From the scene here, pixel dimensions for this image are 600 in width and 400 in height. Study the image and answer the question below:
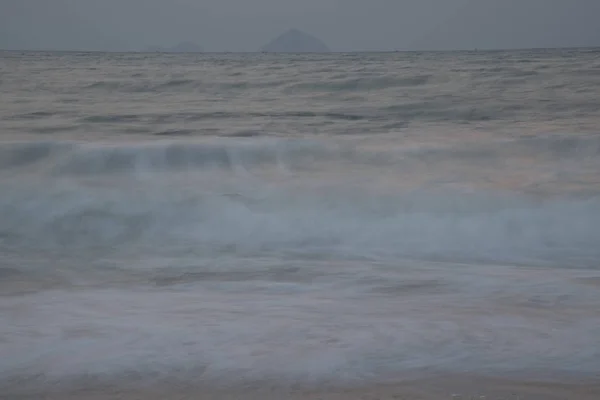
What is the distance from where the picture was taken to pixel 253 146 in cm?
702

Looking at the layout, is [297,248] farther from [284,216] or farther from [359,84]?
[359,84]

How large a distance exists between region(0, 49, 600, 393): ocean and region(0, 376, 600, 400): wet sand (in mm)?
51

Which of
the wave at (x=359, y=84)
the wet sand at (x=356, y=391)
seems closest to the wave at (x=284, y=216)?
the wet sand at (x=356, y=391)

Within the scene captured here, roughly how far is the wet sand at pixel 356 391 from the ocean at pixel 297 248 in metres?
0.05

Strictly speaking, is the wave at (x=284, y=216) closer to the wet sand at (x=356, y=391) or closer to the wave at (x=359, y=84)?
the wet sand at (x=356, y=391)

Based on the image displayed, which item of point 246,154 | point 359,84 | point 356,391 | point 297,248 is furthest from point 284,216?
point 359,84

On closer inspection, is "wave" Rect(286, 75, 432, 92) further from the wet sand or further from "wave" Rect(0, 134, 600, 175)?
the wet sand

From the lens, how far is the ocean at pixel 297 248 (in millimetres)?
2348

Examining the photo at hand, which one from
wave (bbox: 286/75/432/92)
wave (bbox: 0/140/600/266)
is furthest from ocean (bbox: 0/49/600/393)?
wave (bbox: 286/75/432/92)

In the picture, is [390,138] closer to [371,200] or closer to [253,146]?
[253,146]

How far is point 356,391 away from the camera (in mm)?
2082

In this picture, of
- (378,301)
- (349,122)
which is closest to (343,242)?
(378,301)

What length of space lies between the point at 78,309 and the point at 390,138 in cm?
533

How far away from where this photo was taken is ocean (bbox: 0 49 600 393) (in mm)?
2348
